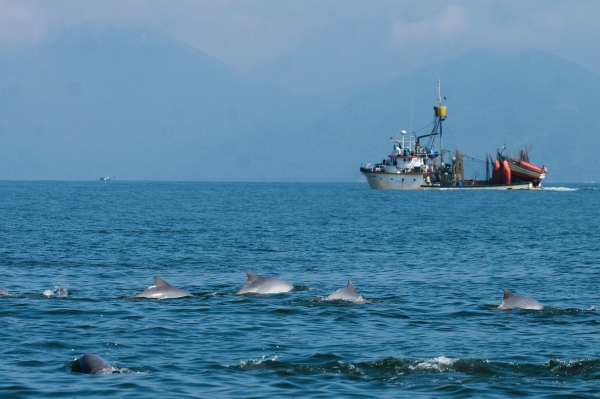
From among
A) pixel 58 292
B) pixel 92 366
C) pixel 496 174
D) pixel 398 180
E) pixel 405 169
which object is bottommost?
pixel 92 366

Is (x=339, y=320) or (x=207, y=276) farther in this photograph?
(x=207, y=276)

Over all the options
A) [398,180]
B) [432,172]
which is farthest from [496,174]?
[398,180]

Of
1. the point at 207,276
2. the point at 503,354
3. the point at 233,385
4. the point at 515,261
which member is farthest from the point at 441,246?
the point at 233,385

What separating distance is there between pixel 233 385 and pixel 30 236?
118 feet

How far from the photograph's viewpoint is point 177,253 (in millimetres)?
40344

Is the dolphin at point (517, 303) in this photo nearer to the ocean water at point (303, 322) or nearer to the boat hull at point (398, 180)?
the ocean water at point (303, 322)

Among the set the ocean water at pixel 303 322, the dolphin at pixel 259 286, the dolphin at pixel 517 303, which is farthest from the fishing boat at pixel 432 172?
the dolphin at pixel 517 303

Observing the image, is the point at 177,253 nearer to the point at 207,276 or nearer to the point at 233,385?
the point at 207,276

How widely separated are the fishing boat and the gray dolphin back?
119361mm

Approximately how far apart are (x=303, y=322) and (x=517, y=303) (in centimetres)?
643

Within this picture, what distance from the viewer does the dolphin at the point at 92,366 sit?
16.7m

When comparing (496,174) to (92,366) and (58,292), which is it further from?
(92,366)

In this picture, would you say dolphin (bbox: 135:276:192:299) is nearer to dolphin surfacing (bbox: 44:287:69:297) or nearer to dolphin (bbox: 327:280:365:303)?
dolphin surfacing (bbox: 44:287:69:297)

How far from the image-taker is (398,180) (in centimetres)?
14425
